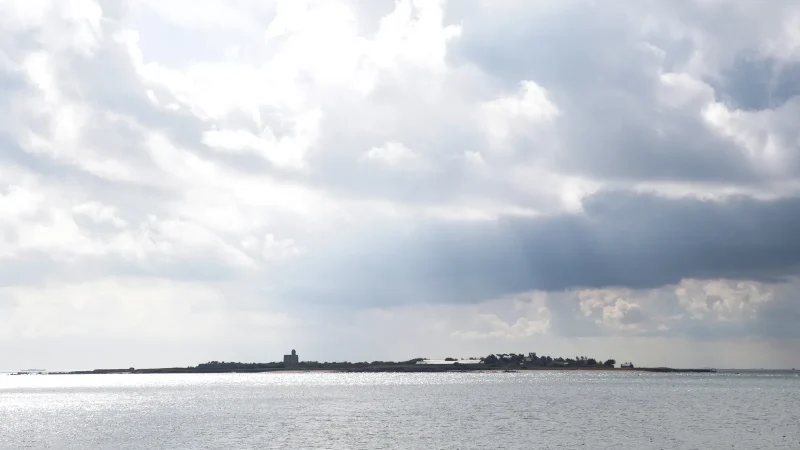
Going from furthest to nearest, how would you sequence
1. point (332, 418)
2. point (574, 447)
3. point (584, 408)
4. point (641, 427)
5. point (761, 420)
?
point (584, 408)
point (332, 418)
point (761, 420)
point (641, 427)
point (574, 447)

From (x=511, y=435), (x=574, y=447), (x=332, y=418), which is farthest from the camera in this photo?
(x=332, y=418)

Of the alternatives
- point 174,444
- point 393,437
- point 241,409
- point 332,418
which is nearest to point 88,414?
point 241,409

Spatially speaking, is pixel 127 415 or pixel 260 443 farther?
pixel 127 415

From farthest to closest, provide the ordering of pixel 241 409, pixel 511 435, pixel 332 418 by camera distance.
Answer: pixel 241 409 → pixel 332 418 → pixel 511 435

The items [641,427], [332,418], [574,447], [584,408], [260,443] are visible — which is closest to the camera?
[574,447]

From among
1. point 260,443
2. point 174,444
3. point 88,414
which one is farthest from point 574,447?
point 88,414

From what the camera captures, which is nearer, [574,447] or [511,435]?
[574,447]

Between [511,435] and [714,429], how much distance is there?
26.8 meters

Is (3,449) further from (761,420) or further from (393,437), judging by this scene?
(761,420)

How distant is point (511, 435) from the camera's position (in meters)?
99.0

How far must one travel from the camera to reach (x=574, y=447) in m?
87.0

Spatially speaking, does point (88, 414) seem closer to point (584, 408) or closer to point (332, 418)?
point (332, 418)

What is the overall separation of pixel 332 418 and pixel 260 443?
3578 centimetres

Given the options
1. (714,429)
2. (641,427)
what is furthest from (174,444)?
(714,429)
